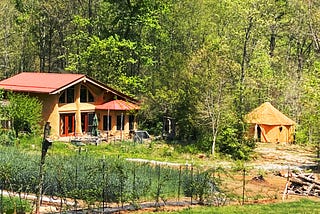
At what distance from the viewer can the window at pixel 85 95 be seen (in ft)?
114

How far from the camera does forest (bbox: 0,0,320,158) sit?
31.2 m

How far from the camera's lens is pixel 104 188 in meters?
14.4

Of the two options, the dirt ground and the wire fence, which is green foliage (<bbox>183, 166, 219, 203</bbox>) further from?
the dirt ground

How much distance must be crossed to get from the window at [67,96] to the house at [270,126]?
12.1 metres

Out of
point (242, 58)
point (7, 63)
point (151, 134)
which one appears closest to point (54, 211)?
point (151, 134)

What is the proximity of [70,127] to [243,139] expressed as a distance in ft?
37.1

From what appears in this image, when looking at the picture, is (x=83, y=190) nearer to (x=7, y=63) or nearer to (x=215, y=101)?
(x=215, y=101)

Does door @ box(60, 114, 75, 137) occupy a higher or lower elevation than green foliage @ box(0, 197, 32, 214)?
higher

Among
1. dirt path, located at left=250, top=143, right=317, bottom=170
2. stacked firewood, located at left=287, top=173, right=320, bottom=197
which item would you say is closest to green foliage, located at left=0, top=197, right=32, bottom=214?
stacked firewood, located at left=287, top=173, right=320, bottom=197

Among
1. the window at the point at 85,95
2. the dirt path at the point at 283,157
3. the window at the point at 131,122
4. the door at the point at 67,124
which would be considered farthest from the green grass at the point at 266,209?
the window at the point at 131,122

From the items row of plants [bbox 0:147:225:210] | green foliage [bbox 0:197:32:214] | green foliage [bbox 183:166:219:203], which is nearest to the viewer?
green foliage [bbox 0:197:32:214]

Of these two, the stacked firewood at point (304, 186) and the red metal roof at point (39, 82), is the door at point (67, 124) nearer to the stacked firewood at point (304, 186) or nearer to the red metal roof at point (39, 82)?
the red metal roof at point (39, 82)

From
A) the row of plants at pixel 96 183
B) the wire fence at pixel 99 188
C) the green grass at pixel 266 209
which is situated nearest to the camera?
the wire fence at pixel 99 188

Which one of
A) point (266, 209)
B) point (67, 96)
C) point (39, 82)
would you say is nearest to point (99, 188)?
point (266, 209)
